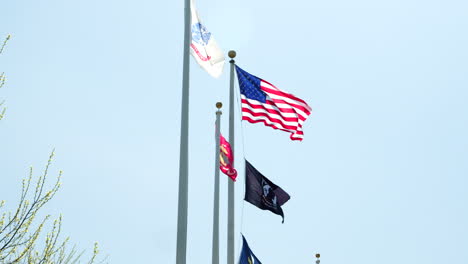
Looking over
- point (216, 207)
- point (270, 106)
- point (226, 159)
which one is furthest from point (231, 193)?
point (216, 207)

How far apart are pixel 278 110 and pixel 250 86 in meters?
1.01

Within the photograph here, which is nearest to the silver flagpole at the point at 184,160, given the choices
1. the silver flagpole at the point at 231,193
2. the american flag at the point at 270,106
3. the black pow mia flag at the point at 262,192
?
the silver flagpole at the point at 231,193

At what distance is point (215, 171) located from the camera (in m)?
19.1

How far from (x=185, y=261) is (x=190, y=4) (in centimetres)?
513

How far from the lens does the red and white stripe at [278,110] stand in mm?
17266

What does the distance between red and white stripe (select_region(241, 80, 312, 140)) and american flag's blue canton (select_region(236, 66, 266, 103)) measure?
4.1 inches

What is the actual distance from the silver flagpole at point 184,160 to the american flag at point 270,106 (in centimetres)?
485

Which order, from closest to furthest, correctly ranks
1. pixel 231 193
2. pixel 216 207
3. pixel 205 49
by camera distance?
pixel 205 49 < pixel 231 193 < pixel 216 207

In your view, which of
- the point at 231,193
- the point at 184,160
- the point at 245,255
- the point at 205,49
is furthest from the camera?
the point at 245,255

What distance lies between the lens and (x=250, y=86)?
17484 millimetres

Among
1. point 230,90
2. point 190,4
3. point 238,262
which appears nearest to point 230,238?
point 238,262

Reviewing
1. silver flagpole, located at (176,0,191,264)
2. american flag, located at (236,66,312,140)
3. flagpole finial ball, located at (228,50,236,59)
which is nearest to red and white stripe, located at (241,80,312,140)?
american flag, located at (236,66,312,140)

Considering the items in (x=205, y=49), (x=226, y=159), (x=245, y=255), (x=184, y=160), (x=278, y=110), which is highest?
(x=205, y=49)

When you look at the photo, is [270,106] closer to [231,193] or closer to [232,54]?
[232,54]
